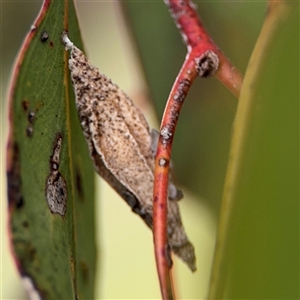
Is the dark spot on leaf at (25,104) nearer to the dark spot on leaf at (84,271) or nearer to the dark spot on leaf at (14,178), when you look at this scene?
the dark spot on leaf at (14,178)

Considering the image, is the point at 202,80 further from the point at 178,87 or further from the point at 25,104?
the point at 25,104

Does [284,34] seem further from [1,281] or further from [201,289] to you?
[1,281]

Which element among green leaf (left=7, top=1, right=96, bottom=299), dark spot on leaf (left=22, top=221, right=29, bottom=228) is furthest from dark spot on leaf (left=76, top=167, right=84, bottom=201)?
dark spot on leaf (left=22, top=221, right=29, bottom=228)

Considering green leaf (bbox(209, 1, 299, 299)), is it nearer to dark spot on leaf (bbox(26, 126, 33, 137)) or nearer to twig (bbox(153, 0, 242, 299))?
twig (bbox(153, 0, 242, 299))

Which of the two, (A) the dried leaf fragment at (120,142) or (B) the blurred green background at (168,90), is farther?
(B) the blurred green background at (168,90)

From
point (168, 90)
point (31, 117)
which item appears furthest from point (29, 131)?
point (168, 90)

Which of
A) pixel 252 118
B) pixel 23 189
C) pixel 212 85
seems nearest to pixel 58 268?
pixel 23 189

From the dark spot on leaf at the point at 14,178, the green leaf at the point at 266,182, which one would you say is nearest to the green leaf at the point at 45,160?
the dark spot on leaf at the point at 14,178
